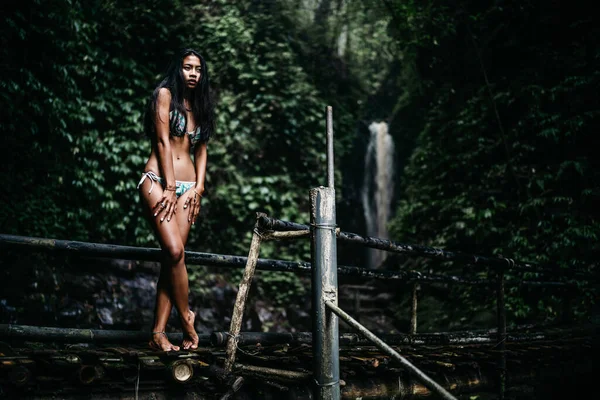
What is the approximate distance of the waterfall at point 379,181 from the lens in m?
13.2

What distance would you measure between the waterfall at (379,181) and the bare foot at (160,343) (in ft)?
35.5

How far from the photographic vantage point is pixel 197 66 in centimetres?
296

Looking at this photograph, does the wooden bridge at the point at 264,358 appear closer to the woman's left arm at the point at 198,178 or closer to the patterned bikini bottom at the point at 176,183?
the woman's left arm at the point at 198,178

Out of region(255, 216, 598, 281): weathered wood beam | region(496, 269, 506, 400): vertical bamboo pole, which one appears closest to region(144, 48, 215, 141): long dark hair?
region(255, 216, 598, 281): weathered wood beam

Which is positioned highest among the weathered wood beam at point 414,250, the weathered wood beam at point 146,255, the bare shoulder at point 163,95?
the bare shoulder at point 163,95

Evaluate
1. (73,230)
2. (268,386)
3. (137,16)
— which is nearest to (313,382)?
(268,386)

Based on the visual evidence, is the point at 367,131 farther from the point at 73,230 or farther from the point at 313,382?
the point at 313,382

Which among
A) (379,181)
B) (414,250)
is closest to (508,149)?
(379,181)

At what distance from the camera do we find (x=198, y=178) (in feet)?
9.61

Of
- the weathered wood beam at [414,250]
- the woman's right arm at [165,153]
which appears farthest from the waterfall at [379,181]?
the woman's right arm at [165,153]

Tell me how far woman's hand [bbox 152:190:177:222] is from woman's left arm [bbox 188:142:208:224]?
17cm

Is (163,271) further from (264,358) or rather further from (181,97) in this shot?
(181,97)

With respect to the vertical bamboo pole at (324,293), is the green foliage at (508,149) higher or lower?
higher

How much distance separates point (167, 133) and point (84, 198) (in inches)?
224
